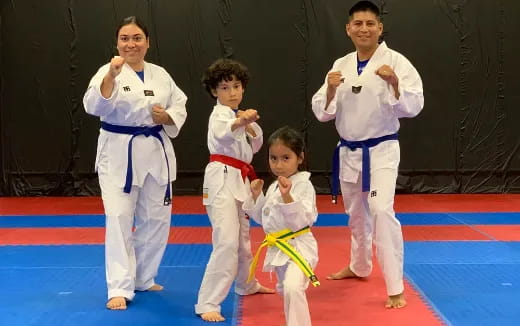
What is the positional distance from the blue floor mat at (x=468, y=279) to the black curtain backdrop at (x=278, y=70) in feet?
12.4

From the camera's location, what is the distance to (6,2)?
9039 mm

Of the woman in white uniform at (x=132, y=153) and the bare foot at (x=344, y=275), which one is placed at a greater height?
the woman in white uniform at (x=132, y=153)

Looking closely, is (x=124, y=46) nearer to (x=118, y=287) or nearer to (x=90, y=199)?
(x=118, y=287)

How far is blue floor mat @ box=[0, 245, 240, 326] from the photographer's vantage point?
355cm

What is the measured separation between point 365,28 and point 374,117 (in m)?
0.61

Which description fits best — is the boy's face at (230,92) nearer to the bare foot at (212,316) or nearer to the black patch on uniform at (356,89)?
the black patch on uniform at (356,89)

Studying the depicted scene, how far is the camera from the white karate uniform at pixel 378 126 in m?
3.76

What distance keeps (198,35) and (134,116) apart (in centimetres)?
553

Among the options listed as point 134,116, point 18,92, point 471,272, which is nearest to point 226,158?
point 134,116

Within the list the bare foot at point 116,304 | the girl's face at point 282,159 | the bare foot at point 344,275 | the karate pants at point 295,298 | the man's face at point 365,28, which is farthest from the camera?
the bare foot at point 344,275

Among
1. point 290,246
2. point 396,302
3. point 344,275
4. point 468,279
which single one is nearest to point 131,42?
point 290,246

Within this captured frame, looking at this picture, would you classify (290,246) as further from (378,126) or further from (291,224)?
(378,126)

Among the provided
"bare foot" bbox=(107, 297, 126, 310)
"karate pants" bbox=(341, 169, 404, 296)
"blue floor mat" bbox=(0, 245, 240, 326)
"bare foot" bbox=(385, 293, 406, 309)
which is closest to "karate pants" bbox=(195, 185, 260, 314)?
"blue floor mat" bbox=(0, 245, 240, 326)

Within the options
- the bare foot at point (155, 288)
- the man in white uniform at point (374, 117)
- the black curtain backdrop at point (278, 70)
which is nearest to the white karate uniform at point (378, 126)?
the man in white uniform at point (374, 117)
